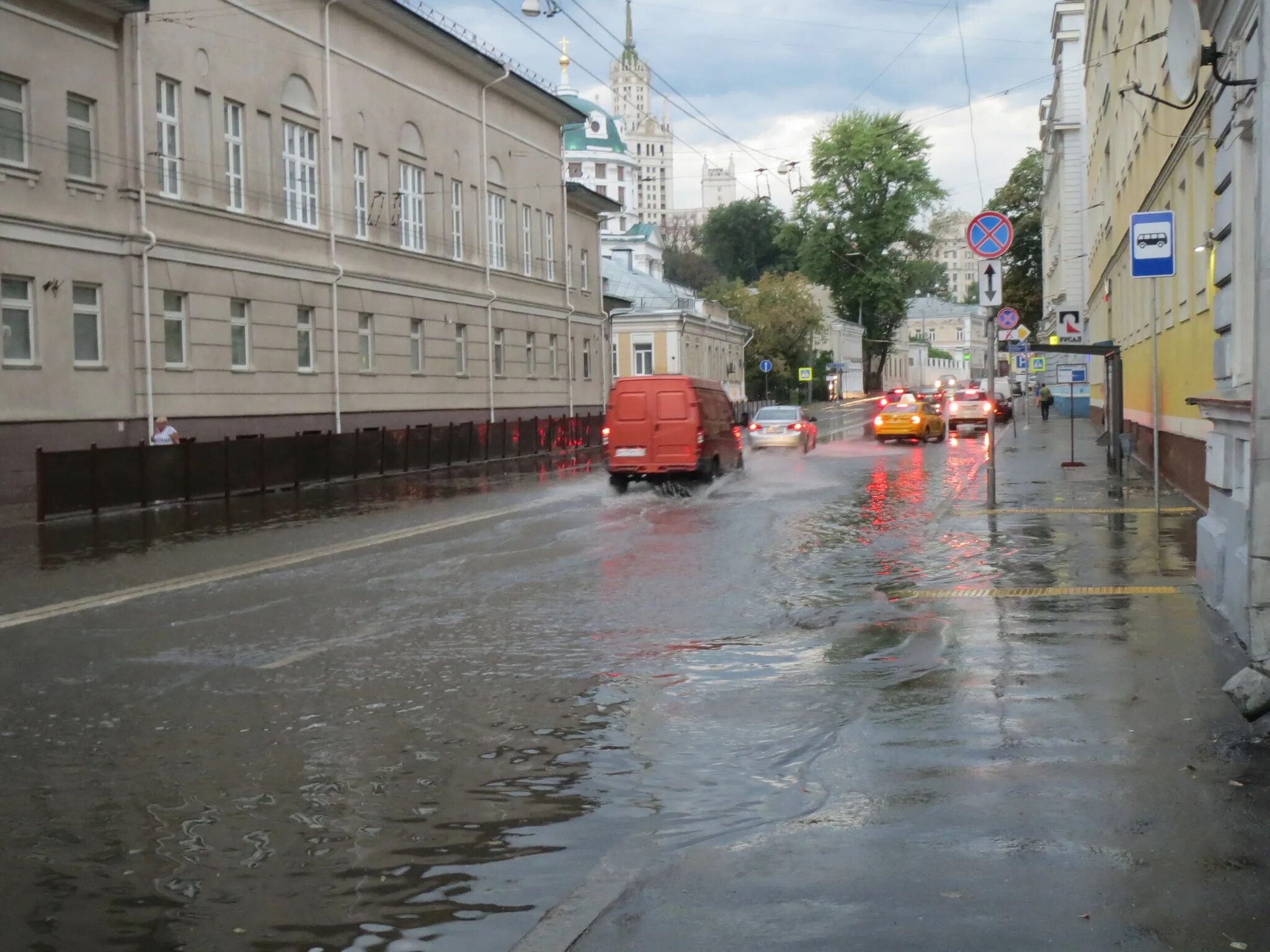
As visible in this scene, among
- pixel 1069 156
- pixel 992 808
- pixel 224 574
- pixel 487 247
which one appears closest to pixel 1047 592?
pixel 992 808

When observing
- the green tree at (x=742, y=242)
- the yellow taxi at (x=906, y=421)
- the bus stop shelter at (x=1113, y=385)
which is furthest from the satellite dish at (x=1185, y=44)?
the green tree at (x=742, y=242)

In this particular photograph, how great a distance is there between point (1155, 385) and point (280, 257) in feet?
75.8

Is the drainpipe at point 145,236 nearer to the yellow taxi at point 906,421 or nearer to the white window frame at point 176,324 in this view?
the white window frame at point 176,324

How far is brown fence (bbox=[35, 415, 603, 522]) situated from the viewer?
23.0m

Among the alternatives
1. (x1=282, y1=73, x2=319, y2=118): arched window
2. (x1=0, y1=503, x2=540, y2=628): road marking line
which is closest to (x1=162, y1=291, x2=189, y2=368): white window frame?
(x1=282, y1=73, x2=319, y2=118): arched window

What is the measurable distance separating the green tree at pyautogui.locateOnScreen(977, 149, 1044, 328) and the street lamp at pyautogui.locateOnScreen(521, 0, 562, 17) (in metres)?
67.0

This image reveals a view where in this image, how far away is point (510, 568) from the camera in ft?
46.9

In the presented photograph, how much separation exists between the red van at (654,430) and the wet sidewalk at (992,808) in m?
15.0

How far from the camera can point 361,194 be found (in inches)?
1507

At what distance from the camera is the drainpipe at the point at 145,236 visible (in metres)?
27.9

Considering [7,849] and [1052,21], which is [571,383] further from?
[7,849]

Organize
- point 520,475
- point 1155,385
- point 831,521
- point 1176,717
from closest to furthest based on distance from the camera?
1. point 1176,717
2. point 1155,385
3. point 831,521
4. point 520,475

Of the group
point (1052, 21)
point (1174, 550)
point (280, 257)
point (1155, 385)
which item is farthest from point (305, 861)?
point (1052, 21)

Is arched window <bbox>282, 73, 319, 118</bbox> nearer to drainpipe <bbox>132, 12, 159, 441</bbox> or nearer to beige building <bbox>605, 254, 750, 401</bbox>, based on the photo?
drainpipe <bbox>132, 12, 159, 441</bbox>
